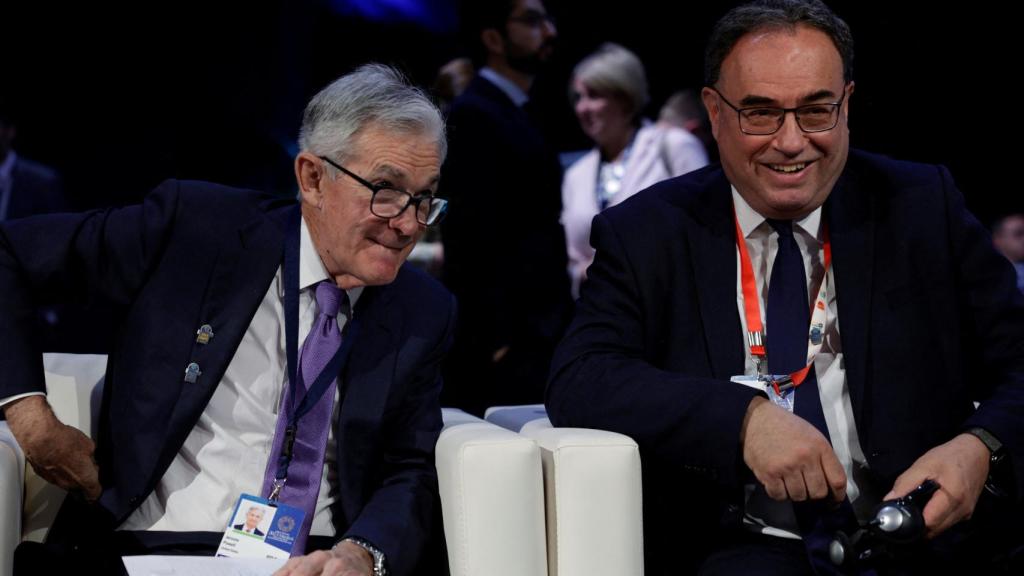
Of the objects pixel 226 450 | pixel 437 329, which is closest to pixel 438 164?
pixel 437 329

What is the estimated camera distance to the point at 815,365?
2.31m

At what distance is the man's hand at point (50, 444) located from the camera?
2152 millimetres

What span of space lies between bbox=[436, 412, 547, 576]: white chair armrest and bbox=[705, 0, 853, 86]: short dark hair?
2.81ft

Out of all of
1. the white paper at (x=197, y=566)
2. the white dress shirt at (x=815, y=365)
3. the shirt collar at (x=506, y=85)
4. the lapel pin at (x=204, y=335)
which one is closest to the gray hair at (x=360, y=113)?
the lapel pin at (x=204, y=335)

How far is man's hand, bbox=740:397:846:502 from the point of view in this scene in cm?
203

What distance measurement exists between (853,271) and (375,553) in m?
1.05

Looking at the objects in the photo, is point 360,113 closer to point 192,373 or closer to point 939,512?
point 192,373

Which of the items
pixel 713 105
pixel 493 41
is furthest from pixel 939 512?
pixel 493 41

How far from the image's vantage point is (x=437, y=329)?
2.51 meters

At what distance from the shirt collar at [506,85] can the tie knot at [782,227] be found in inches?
68.7

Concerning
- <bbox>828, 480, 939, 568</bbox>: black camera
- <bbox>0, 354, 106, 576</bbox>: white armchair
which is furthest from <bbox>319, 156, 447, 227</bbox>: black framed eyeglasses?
<bbox>828, 480, 939, 568</bbox>: black camera

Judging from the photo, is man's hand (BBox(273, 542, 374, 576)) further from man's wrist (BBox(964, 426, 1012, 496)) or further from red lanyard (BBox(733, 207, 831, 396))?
man's wrist (BBox(964, 426, 1012, 496))

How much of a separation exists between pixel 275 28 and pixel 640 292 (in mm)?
4614

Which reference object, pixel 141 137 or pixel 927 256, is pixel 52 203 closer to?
pixel 141 137
